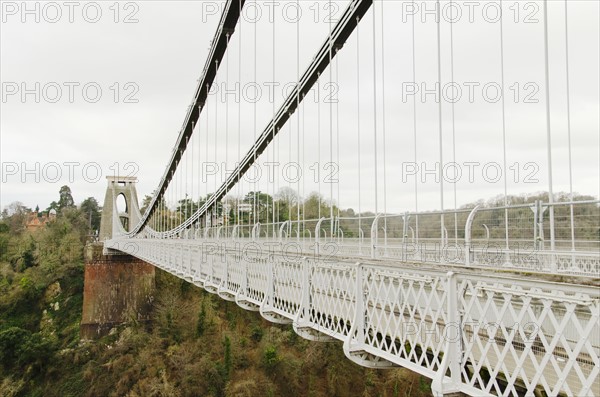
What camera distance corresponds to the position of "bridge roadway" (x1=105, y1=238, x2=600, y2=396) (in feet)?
7.21

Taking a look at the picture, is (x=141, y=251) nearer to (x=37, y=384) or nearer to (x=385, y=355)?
(x=37, y=384)

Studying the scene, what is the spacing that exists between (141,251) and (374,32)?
488 inches

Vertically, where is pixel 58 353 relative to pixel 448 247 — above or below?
below

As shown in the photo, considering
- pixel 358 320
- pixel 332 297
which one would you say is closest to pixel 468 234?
pixel 332 297

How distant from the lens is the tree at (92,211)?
172 feet

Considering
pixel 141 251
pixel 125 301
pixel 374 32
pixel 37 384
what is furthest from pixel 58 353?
pixel 374 32

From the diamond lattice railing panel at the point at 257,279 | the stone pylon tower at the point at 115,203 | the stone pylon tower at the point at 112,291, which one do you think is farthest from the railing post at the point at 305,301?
the stone pylon tower at the point at 115,203

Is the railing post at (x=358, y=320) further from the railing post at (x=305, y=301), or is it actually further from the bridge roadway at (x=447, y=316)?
the railing post at (x=305, y=301)

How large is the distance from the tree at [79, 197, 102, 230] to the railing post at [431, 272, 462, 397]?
54.1 m

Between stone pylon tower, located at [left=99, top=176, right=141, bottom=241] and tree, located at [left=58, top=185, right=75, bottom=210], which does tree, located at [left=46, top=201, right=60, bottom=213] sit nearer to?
tree, located at [left=58, top=185, right=75, bottom=210]

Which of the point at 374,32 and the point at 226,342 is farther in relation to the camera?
the point at 226,342

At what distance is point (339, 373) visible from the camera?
16.3m

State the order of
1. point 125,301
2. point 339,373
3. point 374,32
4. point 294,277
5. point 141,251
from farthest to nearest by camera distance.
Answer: point 125,301, point 141,251, point 339,373, point 374,32, point 294,277

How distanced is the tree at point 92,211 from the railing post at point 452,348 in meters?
54.1
